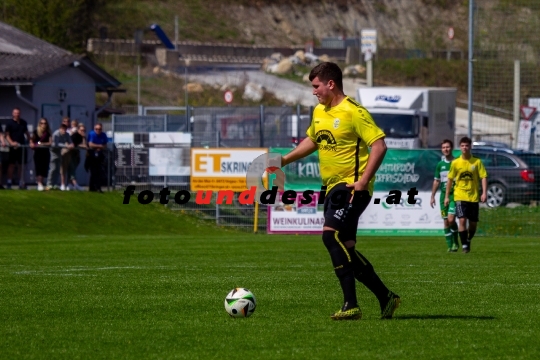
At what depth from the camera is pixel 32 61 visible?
38.2 m

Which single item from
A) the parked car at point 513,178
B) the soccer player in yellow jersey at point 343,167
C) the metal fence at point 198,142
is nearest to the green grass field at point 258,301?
the soccer player in yellow jersey at point 343,167

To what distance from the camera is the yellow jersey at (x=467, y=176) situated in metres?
20.1

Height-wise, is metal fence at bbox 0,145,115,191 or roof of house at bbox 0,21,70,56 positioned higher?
roof of house at bbox 0,21,70,56

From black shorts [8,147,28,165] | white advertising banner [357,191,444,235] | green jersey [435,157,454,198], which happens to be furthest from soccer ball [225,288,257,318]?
black shorts [8,147,28,165]

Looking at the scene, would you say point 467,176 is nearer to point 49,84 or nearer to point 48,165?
point 48,165

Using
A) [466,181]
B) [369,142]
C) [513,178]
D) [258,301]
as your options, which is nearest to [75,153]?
A: [513,178]

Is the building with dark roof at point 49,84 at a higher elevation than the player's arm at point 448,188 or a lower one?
→ higher

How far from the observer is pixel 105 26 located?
7688 centimetres

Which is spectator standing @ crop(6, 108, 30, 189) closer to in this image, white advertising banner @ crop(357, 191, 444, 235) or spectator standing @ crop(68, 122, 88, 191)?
spectator standing @ crop(68, 122, 88, 191)

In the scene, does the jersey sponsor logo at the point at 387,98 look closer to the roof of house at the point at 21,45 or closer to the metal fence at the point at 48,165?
the roof of house at the point at 21,45

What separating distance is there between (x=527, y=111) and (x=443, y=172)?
17412 millimetres

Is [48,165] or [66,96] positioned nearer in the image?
[48,165]

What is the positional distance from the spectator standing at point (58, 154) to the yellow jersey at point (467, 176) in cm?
1229

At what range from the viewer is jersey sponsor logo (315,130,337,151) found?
9500mm
